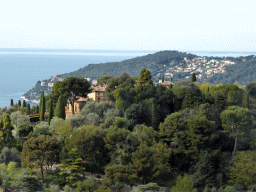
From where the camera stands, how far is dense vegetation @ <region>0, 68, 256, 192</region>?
3028 centimetres

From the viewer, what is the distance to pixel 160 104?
41.9m

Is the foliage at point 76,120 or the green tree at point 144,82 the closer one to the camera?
the foliage at point 76,120

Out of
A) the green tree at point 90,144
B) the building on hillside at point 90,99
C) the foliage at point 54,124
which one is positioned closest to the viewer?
the green tree at point 90,144

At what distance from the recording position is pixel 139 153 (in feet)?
101

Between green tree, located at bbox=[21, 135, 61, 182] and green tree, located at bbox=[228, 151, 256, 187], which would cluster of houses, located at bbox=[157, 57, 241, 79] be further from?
green tree, located at bbox=[21, 135, 61, 182]

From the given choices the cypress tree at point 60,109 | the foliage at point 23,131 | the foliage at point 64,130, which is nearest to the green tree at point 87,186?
the foliage at point 64,130

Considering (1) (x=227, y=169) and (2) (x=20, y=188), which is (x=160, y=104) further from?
(2) (x=20, y=188)

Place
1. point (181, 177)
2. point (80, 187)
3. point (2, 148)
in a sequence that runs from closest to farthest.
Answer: point (80, 187), point (181, 177), point (2, 148)

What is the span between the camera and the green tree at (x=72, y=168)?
30.8 meters

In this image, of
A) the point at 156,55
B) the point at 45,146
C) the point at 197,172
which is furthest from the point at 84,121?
the point at 156,55

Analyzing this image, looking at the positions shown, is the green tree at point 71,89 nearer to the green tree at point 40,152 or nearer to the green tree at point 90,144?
the green tree at point 90,144

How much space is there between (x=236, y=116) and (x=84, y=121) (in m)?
18.8

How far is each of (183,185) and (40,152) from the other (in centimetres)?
1486

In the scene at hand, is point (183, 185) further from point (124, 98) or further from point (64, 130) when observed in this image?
point (124, 98)
